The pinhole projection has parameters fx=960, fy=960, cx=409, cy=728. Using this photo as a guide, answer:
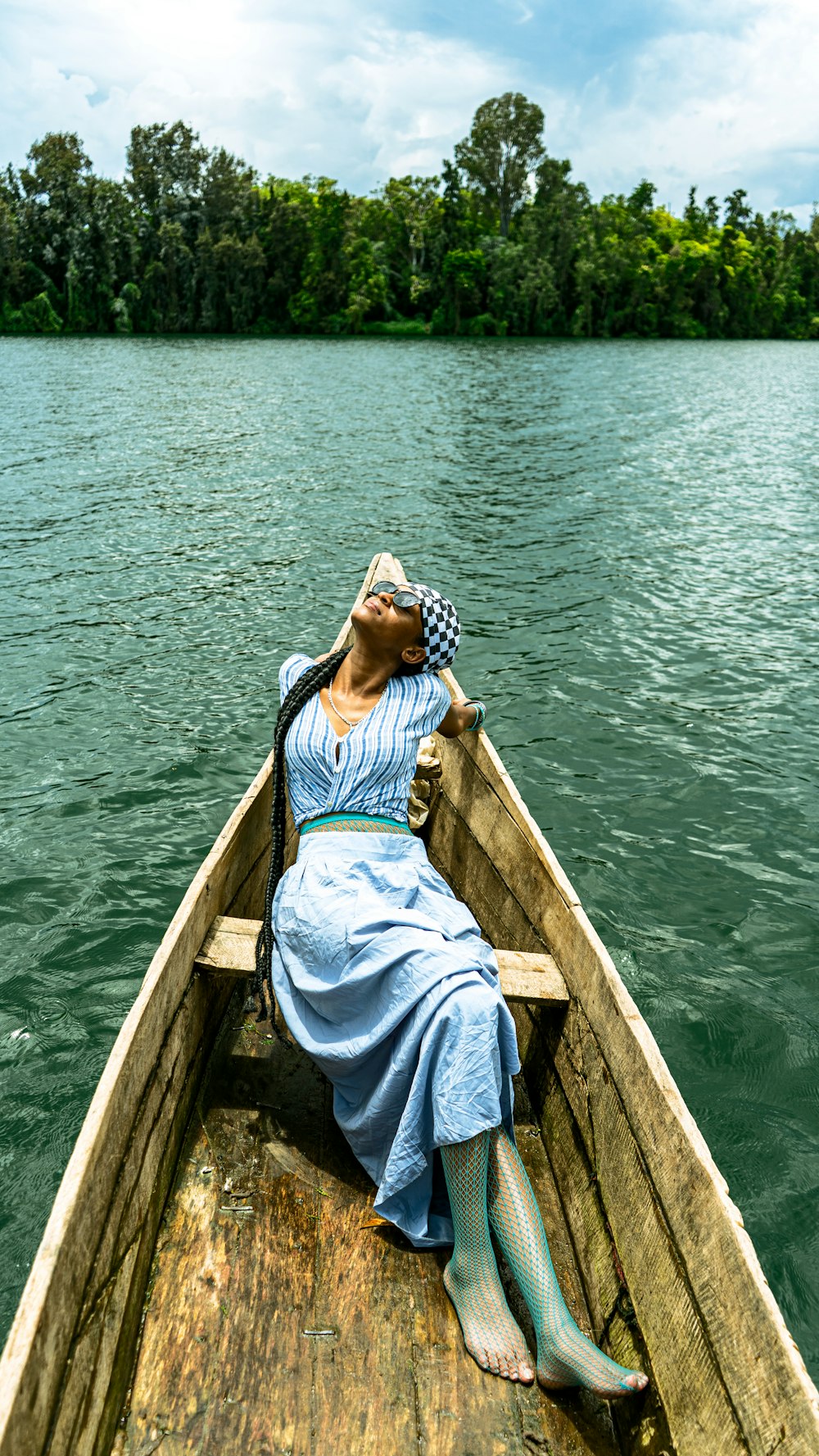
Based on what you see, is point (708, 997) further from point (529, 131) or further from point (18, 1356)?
point (529, 131)

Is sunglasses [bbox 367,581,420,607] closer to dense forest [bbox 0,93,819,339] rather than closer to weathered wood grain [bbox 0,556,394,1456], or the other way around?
weathered wood grain [bbox 0,556,394,1456]

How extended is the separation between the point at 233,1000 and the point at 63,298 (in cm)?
6970

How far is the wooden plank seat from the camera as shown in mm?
3371

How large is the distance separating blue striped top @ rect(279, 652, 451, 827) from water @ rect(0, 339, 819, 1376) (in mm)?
2050

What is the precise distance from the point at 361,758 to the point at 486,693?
592 cm

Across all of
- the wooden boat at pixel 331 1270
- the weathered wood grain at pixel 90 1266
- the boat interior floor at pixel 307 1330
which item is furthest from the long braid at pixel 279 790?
the boat interior floor at pixel 307 1330

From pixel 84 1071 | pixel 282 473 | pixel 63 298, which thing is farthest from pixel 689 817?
pixel 63 298

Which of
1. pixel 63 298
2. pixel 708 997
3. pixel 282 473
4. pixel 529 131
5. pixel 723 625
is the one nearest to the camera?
pixel 708 997

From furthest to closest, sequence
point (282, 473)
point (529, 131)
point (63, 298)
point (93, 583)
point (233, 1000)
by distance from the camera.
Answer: point (529, 131)
point (63, 298)
point (282, 473)
point (93, 583)
point (233, 1000)

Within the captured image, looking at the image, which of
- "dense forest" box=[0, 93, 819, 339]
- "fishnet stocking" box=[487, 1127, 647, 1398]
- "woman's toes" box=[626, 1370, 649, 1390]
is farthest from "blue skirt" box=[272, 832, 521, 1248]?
"dense forest" box=[0, 93, 819, 339]

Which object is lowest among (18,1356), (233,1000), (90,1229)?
(233,1000)

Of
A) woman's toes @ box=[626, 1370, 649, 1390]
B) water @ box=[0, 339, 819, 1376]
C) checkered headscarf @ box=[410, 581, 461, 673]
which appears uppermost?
checkered headscarf @ box=[410, 581, 461, 673]

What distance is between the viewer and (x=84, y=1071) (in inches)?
179

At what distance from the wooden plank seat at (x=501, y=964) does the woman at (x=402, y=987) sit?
13 cm
